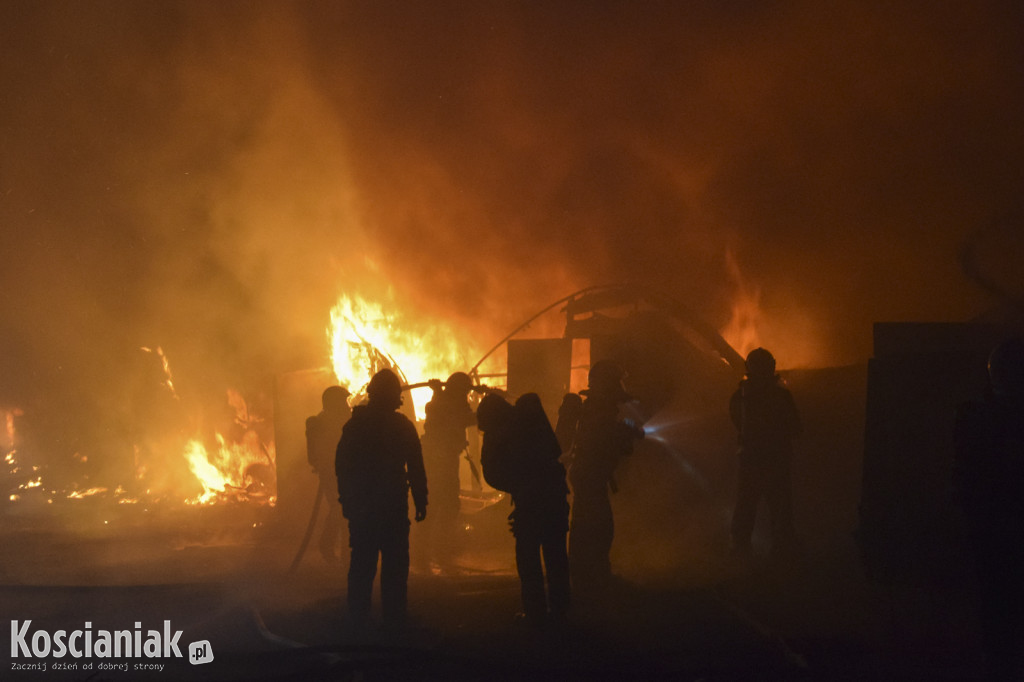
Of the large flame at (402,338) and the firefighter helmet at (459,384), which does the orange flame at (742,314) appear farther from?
the firefighter helmet at (459,384)

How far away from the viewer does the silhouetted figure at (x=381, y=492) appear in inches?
240

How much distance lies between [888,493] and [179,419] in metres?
16.3

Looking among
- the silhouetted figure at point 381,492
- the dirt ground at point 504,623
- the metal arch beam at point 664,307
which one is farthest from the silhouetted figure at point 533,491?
the metal arch beam at point 664,307

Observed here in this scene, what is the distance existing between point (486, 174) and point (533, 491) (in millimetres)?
11643

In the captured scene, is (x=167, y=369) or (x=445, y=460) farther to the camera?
(x=167, y=369)

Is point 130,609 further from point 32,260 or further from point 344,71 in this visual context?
point 32,260

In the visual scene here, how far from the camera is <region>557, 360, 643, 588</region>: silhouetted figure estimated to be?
6.84 metres

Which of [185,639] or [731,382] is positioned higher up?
[731,382]

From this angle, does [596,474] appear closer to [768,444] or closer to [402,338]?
[768,444]

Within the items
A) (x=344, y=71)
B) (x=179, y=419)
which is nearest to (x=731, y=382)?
(x=344, y=71)

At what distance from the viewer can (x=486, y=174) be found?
16359 mm

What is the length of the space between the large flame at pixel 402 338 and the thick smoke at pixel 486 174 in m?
0.48

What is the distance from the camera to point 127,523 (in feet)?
43.4

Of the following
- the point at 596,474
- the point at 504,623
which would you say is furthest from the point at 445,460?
the point at 504,623
